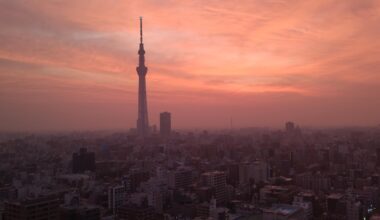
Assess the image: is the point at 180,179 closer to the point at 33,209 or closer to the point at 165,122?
the point at 33,209

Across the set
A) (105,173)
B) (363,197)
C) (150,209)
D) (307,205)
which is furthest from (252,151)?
(150,209)

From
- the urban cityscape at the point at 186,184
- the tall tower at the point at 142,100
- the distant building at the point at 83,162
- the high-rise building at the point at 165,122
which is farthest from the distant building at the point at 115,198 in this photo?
the high-rise building at the point at 165,122

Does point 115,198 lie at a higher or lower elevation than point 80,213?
lower

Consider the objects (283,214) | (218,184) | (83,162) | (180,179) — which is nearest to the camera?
(283,214)

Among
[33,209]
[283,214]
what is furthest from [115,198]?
[283,214]

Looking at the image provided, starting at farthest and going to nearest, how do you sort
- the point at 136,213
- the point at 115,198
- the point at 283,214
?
the point at 115,198
the point at 136,213
the point at 283,214

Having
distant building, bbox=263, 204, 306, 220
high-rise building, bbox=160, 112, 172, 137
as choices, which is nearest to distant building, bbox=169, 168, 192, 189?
distant building, bbox=263, 204, 306, 220
